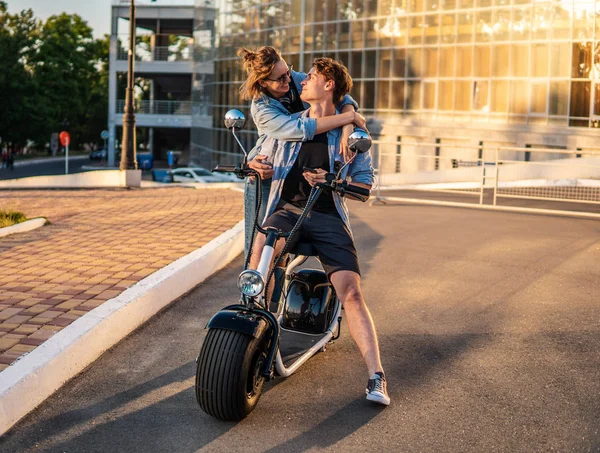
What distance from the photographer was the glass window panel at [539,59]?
37.9 meters

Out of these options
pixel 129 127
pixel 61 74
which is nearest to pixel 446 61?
pixel 129 127

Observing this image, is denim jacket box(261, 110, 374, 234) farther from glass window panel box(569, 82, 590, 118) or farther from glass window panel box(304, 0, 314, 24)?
glass window panel box(304, 0, 314, 24)

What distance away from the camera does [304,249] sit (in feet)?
16.8

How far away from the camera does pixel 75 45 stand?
9025 centimetres

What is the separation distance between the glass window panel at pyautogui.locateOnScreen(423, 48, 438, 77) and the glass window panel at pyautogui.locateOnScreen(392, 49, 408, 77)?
35.3 inches

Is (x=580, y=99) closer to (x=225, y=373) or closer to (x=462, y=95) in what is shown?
(x=462, y=95)

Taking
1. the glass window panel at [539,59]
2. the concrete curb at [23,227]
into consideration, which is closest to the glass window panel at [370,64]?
the glass window panel at [539,59]

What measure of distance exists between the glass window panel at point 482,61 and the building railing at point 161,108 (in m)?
38.2

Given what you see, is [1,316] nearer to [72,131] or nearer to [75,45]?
[75,45]

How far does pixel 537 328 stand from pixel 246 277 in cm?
290

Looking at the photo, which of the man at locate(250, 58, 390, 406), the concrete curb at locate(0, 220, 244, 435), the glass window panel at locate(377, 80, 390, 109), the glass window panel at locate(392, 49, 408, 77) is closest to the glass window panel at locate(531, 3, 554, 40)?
the glass window panel at locate(392, 49, 408, 77)

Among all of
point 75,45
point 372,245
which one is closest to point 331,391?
point 372,245

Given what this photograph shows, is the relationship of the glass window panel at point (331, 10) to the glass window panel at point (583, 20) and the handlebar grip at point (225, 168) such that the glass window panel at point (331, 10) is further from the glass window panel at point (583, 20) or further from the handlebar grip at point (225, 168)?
the handlebar grip at point (225, 168)

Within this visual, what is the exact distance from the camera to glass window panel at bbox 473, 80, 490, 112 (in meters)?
39.8
